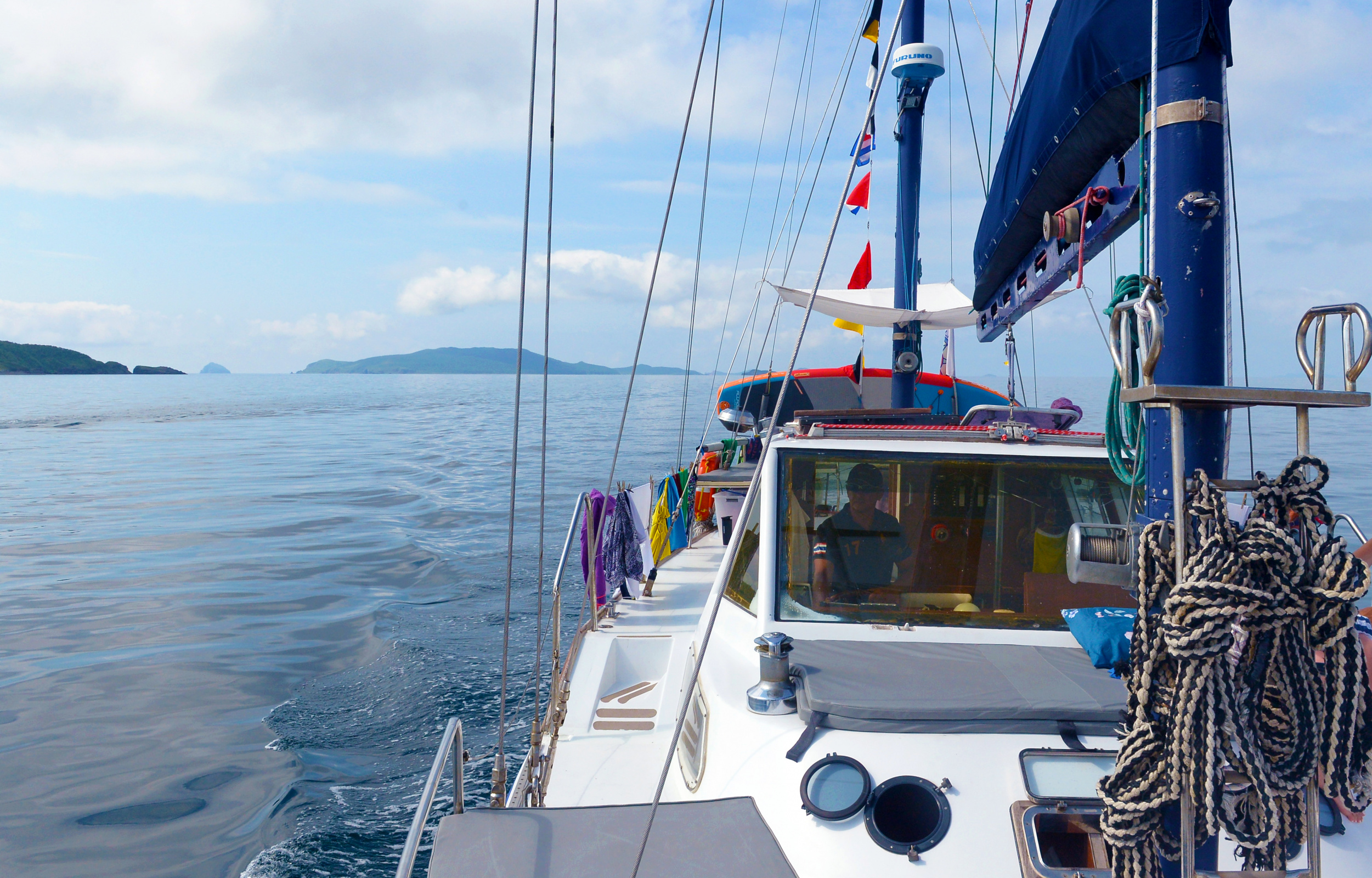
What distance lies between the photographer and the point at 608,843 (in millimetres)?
2484

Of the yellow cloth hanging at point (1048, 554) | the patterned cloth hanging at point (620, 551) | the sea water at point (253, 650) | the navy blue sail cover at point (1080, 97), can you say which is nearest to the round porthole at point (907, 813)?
the yellow cloth hanging at point (1048, 554)

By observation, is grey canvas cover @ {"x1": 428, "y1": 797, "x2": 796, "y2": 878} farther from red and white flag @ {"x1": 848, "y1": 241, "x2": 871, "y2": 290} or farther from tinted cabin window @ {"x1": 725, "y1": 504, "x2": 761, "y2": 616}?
red and white flag @ {"x1": 848, "y1": 241, "x2": 871, "y2": 290}

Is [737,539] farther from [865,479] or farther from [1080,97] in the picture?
[1080,97]

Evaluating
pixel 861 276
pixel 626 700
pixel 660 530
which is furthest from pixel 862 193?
pixel 626 700

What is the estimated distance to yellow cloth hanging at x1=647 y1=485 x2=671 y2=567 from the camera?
10.2 metres

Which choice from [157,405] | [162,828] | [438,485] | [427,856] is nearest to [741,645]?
[427,856]

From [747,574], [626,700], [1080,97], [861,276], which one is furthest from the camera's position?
[861,276]

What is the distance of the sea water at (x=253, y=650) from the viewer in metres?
6.09

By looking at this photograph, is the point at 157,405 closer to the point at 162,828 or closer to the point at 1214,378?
the point at 162,828

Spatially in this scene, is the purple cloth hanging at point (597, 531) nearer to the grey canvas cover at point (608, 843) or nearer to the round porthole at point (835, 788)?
the grey canvas cover at point (608, 843)

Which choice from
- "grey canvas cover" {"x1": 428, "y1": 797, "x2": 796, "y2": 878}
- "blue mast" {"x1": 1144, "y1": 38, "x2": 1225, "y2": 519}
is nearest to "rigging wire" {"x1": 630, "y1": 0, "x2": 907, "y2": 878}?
"grey canvas cover" {"x1": 428, "y1": 797, "x2": 796, "y2": 878}

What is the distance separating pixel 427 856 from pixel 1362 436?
122ft

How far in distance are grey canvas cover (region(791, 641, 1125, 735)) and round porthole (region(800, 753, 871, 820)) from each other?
0.54 feet

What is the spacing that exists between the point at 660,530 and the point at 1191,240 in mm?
8484
